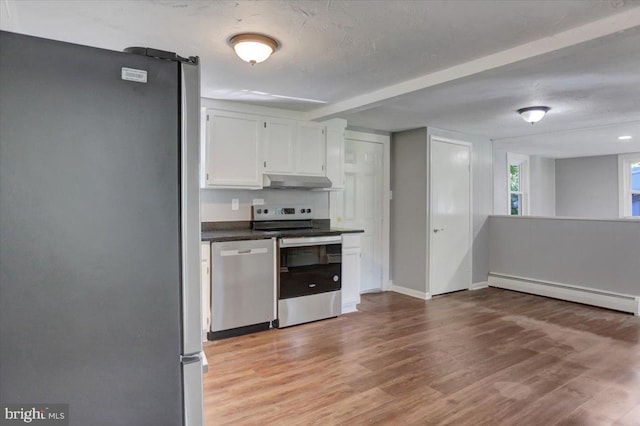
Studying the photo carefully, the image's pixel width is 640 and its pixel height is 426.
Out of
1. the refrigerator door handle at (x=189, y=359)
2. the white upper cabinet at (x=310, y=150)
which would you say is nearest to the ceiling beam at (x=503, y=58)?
the white upper cabinet at (x=310, y=150)

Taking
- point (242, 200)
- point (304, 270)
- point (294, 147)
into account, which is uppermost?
point (294, 147)

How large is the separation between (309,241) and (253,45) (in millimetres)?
2073

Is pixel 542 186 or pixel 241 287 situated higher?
pixel 542 186

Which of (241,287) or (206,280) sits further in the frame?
(241,287)

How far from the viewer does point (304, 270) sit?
12.6 feet

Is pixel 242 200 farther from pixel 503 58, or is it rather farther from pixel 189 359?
pixel 189 359

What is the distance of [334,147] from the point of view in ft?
14.8

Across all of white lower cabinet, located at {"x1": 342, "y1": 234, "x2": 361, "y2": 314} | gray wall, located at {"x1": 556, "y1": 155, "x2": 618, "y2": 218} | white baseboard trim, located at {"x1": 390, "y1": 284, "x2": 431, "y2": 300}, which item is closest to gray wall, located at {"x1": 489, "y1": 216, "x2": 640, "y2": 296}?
white baseboard trim, located at {"x1": 390, "y1": 284, "x2": 431, "y2": 300}

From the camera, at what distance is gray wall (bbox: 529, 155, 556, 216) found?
733 centimetres

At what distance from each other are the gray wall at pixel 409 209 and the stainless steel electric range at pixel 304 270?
1483mm

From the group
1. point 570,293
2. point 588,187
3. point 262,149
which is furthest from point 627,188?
point 262,149

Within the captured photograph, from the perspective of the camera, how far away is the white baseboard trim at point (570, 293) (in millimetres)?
4454

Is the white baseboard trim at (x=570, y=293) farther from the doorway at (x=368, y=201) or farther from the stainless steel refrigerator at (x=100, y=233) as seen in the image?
the stainless steel refrigerator at (x=100, y=233)

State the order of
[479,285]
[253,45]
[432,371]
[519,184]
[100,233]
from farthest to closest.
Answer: [519,184], [479,285], [432,371], [253,45], [100,233]
